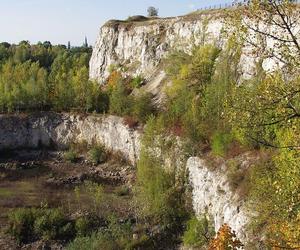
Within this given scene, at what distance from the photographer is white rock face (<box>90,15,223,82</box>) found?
2379 inches

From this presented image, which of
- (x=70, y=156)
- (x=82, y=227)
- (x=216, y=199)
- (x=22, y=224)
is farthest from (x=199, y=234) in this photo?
(x=70, y=156)

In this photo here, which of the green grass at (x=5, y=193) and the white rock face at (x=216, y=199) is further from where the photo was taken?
the green grass at (x=5, y=193)

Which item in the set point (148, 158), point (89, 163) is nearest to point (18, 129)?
point (89, 163)

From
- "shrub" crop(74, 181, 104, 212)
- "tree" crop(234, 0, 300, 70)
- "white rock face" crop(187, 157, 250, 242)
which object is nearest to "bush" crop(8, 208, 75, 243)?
"shrub" crop(74, 181, 104, 212)

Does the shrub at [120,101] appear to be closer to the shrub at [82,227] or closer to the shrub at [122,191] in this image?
the shrub at [122,191]

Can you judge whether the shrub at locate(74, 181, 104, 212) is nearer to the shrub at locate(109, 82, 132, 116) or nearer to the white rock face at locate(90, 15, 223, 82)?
the shrub at locate(109, 82, 132, 116)

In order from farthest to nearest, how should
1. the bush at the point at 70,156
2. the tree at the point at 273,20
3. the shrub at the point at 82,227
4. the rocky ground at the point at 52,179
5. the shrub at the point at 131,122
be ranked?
the bush at the point at 70,156 < the shrub at the point at 131,122 < the rocky ground at the point at 52,179 < the shrub at the point at 82,227 < the tree at the point at 273,20

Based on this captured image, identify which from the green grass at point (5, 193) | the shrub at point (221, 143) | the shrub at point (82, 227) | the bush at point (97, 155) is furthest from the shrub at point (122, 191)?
the shrub at point (221, 143)

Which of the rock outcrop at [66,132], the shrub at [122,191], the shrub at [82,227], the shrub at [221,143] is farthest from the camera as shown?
the rock outcrop at [66,132]

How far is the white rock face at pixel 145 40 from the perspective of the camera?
60422 millimetres

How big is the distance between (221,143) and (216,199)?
5.09m

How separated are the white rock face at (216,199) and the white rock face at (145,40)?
2428cm

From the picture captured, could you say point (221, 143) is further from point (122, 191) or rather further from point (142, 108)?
point (142, 108)

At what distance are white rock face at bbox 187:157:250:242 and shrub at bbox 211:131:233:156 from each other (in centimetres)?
157
